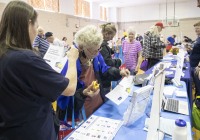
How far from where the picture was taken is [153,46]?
12.9 ft

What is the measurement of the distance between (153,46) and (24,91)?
136 inches

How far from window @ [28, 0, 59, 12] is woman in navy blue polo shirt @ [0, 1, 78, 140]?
6260 millimetres

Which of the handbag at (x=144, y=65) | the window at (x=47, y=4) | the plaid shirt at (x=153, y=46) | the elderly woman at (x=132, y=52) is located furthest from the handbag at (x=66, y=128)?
the window at (x=47, y=4)

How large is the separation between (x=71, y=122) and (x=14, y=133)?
66 centimetres

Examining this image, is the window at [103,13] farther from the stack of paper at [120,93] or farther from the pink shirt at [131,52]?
the stack of paper at [120,93]

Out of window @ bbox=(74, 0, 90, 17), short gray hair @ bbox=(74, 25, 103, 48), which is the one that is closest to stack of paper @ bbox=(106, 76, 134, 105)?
short gray hair @ bbox=(74, 25, 103, 48)

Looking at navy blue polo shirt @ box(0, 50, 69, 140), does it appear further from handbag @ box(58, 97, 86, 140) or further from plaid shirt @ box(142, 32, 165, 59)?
plaid shirt @ box(142, 32, 165, 59)

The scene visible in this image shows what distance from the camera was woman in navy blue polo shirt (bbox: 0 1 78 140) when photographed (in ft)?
2.65

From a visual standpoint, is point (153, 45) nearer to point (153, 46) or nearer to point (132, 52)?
point (153, 46)

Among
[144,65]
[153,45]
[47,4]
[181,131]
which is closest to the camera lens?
[181,131]

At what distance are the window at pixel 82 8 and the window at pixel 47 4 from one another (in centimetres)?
163

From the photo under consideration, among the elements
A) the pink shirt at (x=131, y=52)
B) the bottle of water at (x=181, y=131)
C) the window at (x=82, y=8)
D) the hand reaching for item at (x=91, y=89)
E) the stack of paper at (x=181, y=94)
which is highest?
the window at (x=82, y=8)

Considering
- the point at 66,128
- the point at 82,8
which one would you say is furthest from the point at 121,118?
the point at 82,8

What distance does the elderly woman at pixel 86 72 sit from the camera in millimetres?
1447
